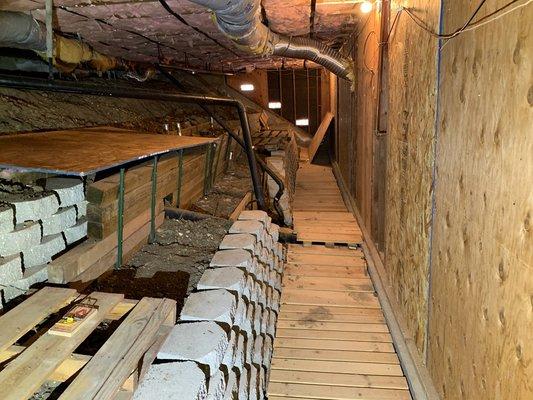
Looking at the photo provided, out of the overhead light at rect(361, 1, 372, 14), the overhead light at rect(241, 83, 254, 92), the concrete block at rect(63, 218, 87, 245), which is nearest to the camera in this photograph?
the concrete block at rect(63, 218, 87, 245)

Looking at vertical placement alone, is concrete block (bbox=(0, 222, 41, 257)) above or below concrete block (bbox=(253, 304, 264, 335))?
above

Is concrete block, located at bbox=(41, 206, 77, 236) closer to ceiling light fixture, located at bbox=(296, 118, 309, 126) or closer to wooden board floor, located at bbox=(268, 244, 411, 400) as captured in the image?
wooden board floor, located at bbox=(268, 244, 411, 400)

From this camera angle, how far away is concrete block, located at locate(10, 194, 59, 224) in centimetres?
238

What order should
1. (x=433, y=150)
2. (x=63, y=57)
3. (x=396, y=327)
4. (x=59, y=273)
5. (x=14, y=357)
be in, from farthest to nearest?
(x=63, y=57) < (x=396, y=327) < (x=433, y=150) < (x=59, y=273) < (x=14, y=357)

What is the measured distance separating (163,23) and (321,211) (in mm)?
4360

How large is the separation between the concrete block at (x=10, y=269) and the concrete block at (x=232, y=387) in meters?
1.34

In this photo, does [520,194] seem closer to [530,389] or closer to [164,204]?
[530,389]

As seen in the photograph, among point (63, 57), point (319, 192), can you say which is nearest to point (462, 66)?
point (63, 57)

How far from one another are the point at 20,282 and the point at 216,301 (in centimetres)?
116

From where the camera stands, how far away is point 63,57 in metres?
5.77

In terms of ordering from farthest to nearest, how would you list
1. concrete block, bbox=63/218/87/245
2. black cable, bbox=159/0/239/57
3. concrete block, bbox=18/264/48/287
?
black cable, bbox=159/0/239/57, concrete block, bbox=63/218/87/245, concrete block, bbox=18/264/48/287

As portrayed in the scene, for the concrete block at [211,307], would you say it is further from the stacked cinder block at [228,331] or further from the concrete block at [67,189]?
the concrete block at [67,189]

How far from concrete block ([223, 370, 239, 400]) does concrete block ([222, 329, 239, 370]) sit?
0.15 feet

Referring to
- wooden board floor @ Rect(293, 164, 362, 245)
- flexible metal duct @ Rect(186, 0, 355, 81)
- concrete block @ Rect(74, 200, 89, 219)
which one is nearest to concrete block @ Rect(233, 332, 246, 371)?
concrete block @ Rect(74, 200, 89, 219)
